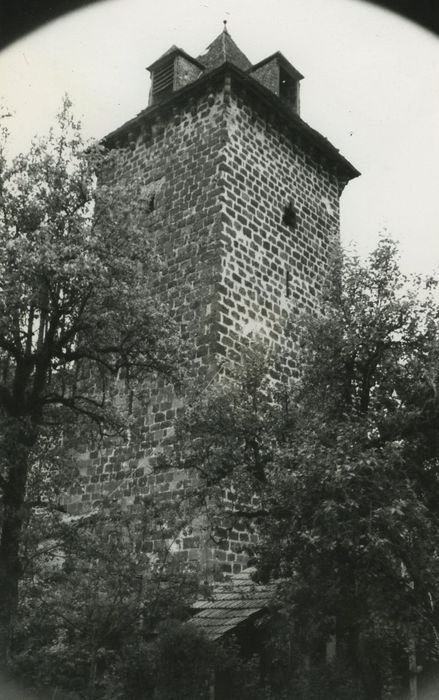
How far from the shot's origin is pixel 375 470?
8.63 metres

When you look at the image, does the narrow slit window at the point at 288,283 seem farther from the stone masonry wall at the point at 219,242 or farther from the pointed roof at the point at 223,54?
the pointed roof at the point at 223,54

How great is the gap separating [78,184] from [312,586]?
6575 millimetres

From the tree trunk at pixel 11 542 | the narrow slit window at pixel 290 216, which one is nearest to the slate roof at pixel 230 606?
the tree trunk at pixel 11 542

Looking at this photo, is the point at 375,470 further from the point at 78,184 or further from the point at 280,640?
the point at 78,184

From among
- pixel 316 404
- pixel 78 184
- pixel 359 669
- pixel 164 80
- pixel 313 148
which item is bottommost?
pixel 359 669

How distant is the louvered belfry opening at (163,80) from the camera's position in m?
18.1

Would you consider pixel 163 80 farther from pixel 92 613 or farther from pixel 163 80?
pixel 92 613

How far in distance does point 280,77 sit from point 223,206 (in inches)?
213

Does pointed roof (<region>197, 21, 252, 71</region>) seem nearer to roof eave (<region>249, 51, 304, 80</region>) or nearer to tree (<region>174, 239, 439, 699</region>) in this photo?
roof eave (<region>249, 51, 304, 80</region>)

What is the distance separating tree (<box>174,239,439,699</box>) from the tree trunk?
2453 millimetres

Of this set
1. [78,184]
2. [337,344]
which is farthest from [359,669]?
[78,184]

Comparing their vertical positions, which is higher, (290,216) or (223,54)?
(223,54)

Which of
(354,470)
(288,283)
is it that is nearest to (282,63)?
(288,283)

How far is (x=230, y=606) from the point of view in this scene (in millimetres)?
11031
